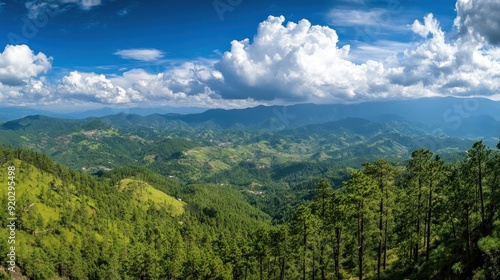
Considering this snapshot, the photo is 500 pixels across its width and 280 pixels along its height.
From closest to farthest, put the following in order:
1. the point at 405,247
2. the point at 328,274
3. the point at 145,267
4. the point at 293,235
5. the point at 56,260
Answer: the point at 405,247 → the point at 293,235 → the point at 328,274 → the point at 145,267 → the point at 56,260

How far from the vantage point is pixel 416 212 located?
1922 inches

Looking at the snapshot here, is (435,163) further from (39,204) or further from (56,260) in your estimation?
(39,204)

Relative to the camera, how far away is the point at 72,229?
632 ft

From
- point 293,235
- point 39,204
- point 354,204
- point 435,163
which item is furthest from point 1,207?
point 435,163

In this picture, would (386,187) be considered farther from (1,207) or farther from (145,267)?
(1,207)

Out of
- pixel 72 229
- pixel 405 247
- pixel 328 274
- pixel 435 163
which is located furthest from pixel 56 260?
pixel 435 163

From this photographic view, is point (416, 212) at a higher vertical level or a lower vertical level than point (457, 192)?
lower

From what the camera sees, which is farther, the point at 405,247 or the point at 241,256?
the point at 241,256

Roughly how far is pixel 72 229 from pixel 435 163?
207 meters

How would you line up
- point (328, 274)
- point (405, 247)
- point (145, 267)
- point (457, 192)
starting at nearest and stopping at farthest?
point (457, 192) < point (405, 247) < point (328, 274) < point (145, 267)

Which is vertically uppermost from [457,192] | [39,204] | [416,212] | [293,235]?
[457,192]

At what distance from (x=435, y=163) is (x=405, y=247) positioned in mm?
21765

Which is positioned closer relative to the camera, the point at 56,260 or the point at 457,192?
the point at 457,192

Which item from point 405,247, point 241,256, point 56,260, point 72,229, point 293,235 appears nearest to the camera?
point 405,247
